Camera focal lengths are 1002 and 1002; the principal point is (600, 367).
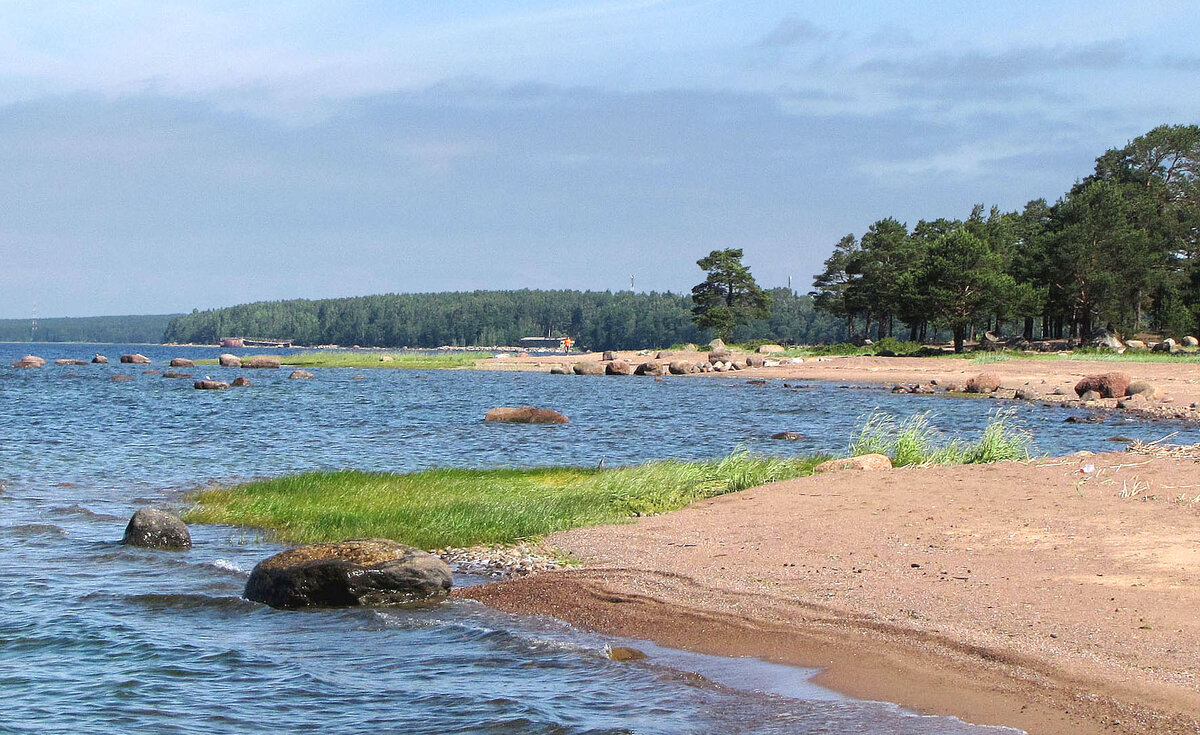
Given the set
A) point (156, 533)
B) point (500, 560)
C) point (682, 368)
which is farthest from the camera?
point (682, 368)

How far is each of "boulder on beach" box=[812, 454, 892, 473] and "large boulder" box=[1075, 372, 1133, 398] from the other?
94.6 ft

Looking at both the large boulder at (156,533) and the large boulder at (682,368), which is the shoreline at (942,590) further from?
the large boulder at (682,368)

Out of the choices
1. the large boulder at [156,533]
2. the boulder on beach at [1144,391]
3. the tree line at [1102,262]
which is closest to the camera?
the large boulder at [156,533]

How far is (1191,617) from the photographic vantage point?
30.0 ft

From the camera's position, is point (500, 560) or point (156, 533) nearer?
point (500, 560)

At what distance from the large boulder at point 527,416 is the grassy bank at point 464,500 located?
46.1 feet

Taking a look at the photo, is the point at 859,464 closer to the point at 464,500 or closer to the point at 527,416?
the point at 464,500

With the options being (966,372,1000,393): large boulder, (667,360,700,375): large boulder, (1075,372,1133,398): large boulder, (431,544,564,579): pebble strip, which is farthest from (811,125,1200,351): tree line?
(431,544,564,579): pebble strip

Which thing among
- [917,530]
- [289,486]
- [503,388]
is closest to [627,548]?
[917,530]

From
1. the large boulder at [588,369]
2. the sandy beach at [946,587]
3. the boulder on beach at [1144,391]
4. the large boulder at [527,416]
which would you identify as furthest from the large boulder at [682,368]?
the sandy beach at [946,587]

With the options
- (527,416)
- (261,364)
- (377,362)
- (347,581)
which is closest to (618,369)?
(377,362)

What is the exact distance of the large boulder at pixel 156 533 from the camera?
14.9 metres

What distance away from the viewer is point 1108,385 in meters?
43.2

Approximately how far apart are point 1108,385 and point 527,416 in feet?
84.0
